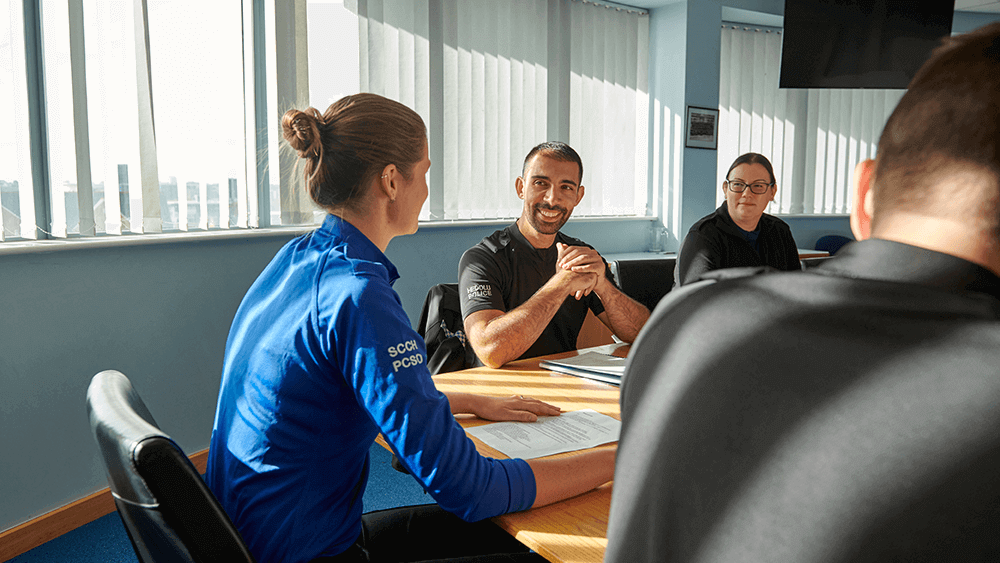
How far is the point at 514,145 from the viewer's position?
167 inches

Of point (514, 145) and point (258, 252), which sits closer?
point (258, 252)

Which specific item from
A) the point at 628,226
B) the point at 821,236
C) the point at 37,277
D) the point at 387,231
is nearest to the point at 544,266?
the point at 387,231

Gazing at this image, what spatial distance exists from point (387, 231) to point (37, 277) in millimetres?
1683

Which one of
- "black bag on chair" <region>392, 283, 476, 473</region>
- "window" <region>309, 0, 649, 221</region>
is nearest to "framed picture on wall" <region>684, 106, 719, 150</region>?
"window" <region>309, 0, 649, 221</region>

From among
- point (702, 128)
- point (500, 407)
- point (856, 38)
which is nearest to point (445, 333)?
point (500, 407)

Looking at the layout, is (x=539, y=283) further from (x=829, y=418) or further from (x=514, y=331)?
(x=829, y=418)

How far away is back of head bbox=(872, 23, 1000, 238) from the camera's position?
486mm

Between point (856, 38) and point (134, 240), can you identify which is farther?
point (856, 38)

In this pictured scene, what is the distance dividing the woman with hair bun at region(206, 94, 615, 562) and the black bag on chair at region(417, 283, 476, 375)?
2.83 ft

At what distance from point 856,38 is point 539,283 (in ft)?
11.2

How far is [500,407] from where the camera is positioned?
131 cm

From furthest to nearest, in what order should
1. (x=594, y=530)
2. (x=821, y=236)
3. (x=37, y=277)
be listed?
(x=821, y=236)
(x=37, y=277)
(x=594, y=530)

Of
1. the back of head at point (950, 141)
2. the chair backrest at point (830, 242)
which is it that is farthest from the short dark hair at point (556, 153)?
the chair backrest at point (830, 242)

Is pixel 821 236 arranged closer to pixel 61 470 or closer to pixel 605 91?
pixel 605 91
